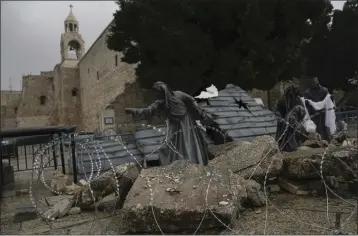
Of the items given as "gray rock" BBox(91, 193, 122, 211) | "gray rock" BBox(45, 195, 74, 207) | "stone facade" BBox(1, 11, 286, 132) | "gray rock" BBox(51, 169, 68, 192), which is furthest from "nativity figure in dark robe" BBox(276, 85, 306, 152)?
"stone facade" BBox(1, 11, 286, 132)

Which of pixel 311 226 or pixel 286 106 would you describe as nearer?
pixel 311 226

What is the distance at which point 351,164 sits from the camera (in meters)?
3.75

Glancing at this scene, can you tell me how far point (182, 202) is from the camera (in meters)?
3.33

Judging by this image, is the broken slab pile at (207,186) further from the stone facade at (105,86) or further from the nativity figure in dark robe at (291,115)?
the stone facade at (105,86)

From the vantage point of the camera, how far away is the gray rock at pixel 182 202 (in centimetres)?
326

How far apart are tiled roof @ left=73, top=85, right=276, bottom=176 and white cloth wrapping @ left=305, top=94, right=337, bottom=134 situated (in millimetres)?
1285

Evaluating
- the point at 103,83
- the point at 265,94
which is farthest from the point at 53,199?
the point at 103,83

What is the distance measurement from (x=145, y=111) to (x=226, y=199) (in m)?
1.83

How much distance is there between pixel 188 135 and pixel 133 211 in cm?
175

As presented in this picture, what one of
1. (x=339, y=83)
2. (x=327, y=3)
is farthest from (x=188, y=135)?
(x=327, y=3)

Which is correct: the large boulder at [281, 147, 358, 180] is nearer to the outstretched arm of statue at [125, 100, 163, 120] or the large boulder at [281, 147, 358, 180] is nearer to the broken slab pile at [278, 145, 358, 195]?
the broken slab pile at [278, 145, 358, 195]

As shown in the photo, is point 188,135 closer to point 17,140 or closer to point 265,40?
point 17,140

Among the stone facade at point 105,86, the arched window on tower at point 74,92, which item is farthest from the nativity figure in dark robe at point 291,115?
the arched window on tower at point 74,92

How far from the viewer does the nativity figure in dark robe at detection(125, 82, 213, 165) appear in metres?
4.74
